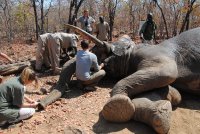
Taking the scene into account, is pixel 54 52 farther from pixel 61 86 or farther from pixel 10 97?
pixel 10 97

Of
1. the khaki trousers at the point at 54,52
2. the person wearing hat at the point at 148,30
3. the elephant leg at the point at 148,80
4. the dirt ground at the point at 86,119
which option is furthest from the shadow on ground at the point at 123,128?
the person wearing hat at the point at 148,30

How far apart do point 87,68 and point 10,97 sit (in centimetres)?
176

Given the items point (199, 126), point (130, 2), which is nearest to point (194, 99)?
point (199, 126)

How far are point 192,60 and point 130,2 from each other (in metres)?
17.5

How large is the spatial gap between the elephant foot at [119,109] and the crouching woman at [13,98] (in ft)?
3.87

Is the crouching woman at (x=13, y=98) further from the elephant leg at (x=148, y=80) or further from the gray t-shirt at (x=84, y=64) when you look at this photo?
the gray t-shirt at (x=84, y=64)

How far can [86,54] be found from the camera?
662 cm

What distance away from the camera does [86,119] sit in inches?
212

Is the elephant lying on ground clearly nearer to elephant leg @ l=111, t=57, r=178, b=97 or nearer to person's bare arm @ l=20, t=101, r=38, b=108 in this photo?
elephant leg @ l=111, t=57, r=178, b=97

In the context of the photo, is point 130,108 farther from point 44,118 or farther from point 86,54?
point 86,54

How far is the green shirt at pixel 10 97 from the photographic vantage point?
5.14 metres

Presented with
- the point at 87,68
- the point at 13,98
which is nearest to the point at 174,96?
the point at 87,68

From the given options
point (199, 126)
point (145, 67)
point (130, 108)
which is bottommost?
point (199, 126)

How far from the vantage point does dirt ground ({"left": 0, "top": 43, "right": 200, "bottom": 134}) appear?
5.09m
